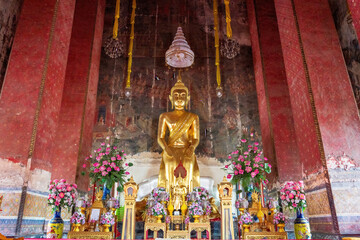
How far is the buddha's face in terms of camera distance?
27.7ft

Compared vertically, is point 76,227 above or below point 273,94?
below

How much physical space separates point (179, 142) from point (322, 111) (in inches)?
162

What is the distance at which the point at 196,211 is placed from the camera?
523 centimetres

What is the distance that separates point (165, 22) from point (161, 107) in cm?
336

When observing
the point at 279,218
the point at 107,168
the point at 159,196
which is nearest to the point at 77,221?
the point at 107,168

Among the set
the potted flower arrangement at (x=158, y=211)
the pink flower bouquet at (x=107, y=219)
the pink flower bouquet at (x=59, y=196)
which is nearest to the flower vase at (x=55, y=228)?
the pink flower bouquet at (x=59, y=196)

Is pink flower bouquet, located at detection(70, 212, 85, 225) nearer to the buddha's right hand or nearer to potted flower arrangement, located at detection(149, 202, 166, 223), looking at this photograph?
potted flower arrangement, located at detection(149, 202, 166, 223)

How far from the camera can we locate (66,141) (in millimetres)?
6914

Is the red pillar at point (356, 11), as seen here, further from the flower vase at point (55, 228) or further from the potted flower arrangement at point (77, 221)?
the flower vase at point (55, 228)

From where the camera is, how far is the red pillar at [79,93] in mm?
6762

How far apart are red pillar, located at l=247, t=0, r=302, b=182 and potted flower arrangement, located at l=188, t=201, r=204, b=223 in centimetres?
243

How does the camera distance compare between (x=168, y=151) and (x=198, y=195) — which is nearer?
(x=198, y=195)

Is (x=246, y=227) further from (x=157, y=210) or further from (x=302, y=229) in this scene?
(x=157, y=210)

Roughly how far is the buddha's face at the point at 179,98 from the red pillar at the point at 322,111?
140 inches
